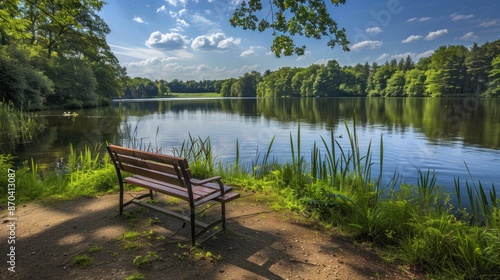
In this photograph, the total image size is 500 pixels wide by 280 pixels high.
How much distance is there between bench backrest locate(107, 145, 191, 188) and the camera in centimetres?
313

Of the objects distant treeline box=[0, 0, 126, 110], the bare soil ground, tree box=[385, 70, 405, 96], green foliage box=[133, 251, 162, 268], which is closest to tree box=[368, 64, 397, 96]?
tree box=[385, 70, 405, 96]

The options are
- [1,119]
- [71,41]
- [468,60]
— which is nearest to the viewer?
Answer: [1,119]

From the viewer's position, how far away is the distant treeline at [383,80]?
246ft

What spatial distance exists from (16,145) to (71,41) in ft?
118

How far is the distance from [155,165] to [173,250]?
0.99 meters

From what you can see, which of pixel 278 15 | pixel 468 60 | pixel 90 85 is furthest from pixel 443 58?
pixel 278 15

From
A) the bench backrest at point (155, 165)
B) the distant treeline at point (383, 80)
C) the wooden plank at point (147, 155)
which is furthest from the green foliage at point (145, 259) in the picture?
the distant treeline at point (383, 80)

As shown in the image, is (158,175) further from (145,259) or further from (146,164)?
(145,259)

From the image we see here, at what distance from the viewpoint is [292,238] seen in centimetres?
376

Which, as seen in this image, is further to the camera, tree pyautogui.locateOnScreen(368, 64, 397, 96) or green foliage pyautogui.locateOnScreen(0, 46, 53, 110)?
tree pyautogui.locateOnScreen(368, 64, 397, 96)

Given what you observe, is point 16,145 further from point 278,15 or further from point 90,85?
point 90,85

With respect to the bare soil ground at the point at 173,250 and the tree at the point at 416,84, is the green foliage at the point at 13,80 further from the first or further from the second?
the tree at the point at 416,84

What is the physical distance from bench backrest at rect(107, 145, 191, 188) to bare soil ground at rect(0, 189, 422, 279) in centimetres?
76

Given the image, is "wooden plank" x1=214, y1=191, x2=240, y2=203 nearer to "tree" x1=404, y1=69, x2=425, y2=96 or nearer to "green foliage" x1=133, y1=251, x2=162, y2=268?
"green foliage" x1=133, y1=251, x2=162, y2=268
